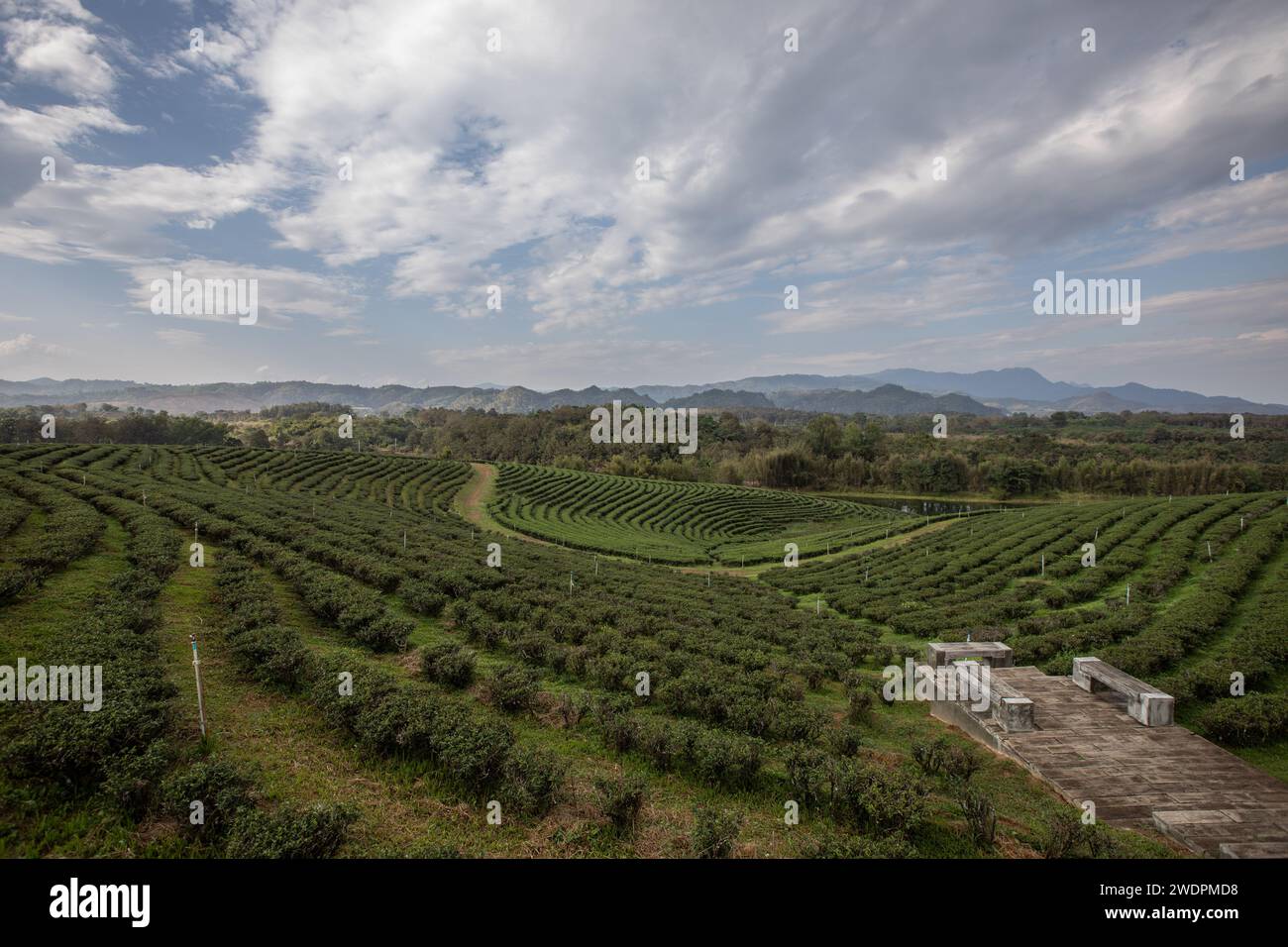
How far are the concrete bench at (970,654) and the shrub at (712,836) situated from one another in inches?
371

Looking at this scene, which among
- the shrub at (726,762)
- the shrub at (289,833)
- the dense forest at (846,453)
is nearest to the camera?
the shrub at (289,833)

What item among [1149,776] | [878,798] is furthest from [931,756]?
[1149,776]

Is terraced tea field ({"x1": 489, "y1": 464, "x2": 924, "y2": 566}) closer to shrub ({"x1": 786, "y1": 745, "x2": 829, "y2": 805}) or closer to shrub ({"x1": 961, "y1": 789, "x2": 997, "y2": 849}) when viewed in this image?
shrub ({"x1": 786, "y1": 745, "x2": 829, "y2": 805})

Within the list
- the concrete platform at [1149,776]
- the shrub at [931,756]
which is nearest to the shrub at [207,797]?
the shrub at [931,756]

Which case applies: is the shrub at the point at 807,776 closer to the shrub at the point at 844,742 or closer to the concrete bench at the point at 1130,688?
the shrub at the point at 844,742

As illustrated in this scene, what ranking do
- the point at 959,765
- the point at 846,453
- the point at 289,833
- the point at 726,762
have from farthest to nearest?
the point at 846,453
the point at 959,765
the point at 726,762
the point at 289,833

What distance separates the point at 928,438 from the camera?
400 feet

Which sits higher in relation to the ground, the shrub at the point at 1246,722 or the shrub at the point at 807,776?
the shrub at the point at 807,776

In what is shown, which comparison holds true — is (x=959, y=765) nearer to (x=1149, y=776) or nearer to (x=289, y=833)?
(x=1149, y=776)

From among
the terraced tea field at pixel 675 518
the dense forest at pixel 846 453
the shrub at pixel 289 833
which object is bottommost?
the terraced tea field at pixel 675 518

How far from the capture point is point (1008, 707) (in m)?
10.1

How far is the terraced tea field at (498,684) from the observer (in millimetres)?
6355

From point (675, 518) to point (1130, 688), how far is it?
52741mm

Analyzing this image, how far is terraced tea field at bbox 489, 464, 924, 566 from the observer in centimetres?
4391
